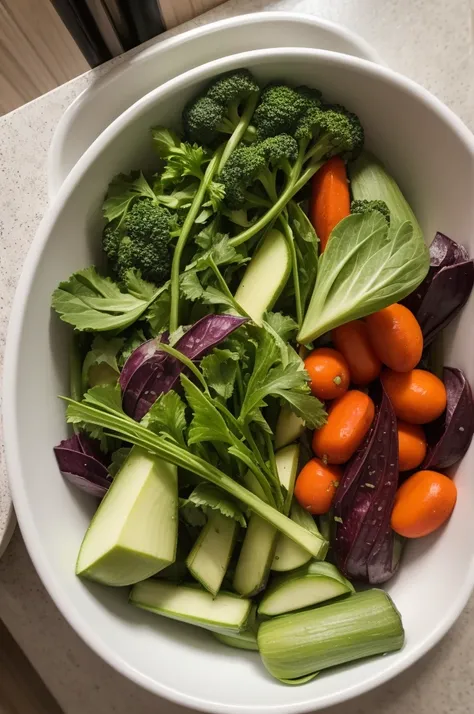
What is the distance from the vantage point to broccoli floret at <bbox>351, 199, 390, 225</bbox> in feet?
3.01

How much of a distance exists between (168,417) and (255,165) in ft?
1.17

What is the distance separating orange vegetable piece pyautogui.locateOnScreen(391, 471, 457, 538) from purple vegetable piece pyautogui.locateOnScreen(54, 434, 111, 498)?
1.34 ft

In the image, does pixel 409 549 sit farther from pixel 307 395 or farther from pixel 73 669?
pixel 73 669

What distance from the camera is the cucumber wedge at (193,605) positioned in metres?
0.85

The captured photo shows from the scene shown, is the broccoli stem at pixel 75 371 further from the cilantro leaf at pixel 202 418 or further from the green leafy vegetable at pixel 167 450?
the cilantro leaf at pixel 202 418

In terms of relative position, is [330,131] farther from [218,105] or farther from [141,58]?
[141,58]

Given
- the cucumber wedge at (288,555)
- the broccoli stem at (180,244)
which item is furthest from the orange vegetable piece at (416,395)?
the broccoli stem at (180,244)

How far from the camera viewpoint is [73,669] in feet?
3.12

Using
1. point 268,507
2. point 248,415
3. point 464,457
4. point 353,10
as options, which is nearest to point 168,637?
point 268,507

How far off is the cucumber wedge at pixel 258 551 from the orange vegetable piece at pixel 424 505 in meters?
0.16

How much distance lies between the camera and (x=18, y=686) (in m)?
1.02

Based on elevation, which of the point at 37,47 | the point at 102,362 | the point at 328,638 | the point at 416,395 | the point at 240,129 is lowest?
the point at 328,638

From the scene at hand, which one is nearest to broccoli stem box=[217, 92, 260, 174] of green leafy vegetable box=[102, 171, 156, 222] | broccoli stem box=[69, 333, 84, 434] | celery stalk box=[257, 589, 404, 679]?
green leafy vegetable box=[102, 171, 156, 222]

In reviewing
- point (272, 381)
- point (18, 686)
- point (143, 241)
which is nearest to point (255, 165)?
point (143, 241)
